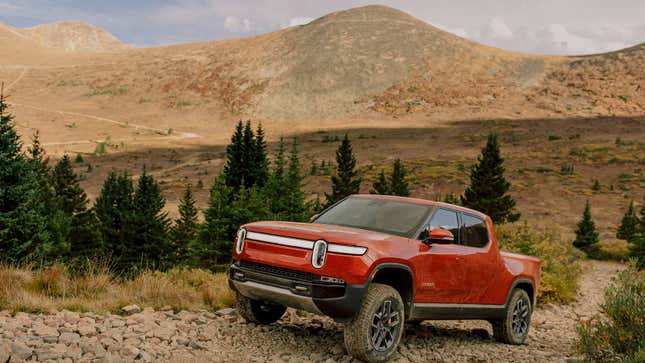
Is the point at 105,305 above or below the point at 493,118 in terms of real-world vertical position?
below

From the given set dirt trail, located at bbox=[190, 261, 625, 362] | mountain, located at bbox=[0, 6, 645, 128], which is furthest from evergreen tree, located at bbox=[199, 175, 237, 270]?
mountain, located at bbox=[0, 6, 645, 128]

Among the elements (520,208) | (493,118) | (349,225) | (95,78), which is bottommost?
(520,208)

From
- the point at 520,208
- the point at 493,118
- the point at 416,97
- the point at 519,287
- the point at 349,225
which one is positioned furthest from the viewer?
the point at 416,97

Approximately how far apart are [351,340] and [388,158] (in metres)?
52.6

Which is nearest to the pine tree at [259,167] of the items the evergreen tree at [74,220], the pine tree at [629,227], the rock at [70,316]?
the evergreen tree at [74,220]

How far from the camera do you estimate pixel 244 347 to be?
656cm

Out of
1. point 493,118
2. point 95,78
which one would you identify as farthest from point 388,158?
point 95,78

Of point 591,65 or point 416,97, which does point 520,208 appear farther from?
point 591,65

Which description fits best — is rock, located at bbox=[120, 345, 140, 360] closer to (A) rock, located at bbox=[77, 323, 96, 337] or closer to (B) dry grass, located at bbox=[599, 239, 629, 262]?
(A) rock, located at bbox=[77, 323, 96, 337]

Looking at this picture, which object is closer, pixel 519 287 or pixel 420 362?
pixel 420 362

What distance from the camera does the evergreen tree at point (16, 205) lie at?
1652 centimetres

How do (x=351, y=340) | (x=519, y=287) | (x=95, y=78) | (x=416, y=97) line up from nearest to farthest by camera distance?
1. (x=351, y=340)
2. (x=519, y=287)
3. (x=416, y=97)
4. (x=95, y=78)

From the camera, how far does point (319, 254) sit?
5859mm

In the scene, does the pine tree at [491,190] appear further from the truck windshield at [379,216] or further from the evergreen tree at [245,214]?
the truck windshield at [379,216]
